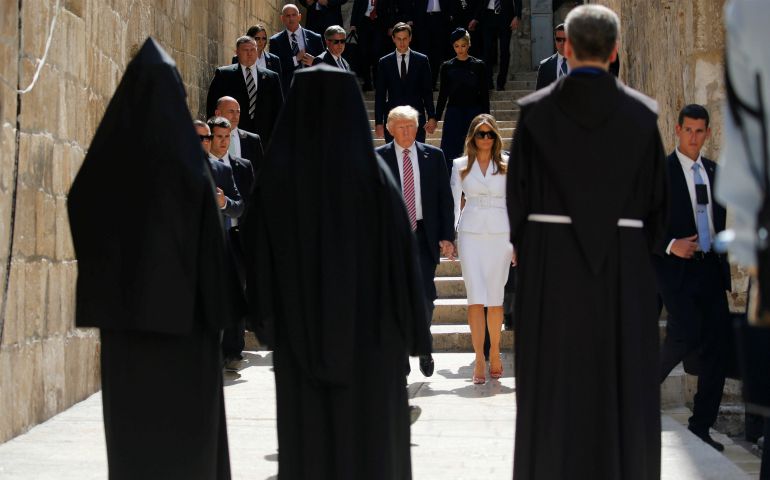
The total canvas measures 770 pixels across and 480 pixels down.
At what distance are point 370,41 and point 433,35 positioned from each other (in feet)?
2.83

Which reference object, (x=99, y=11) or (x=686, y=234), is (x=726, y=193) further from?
(x=99, y=11)

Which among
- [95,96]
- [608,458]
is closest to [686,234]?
[608,458]

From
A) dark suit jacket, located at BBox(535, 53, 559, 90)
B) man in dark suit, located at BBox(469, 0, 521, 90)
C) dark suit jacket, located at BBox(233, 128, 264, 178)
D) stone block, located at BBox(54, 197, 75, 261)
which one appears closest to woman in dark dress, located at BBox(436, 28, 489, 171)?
dark suit jacket, located at BBox(535, 53, 559, 90)

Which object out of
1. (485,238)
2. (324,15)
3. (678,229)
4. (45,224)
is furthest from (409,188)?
(324,15)

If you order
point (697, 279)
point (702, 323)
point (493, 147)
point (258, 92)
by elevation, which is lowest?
point (702, 323)

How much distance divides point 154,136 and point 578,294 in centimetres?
169

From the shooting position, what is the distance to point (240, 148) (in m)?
9.62

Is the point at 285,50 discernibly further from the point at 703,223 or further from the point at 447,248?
the point at 703,223

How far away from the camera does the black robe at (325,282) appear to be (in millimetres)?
4594

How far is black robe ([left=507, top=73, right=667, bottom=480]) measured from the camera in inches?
177

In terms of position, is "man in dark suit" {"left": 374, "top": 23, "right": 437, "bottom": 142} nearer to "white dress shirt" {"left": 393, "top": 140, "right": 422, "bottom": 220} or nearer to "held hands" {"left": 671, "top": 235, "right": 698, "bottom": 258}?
"white dress shirt" {"left": 393, "top": 140, "right": 422, "bottom": 220}

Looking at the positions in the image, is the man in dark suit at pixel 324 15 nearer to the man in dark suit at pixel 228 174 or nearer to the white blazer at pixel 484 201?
the man in dark suit at pixel 228 174

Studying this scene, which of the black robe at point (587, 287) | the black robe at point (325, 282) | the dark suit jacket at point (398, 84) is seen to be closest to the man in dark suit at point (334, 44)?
the dark suit jacket at point (398, 84)

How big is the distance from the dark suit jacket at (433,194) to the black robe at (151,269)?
154 inches
